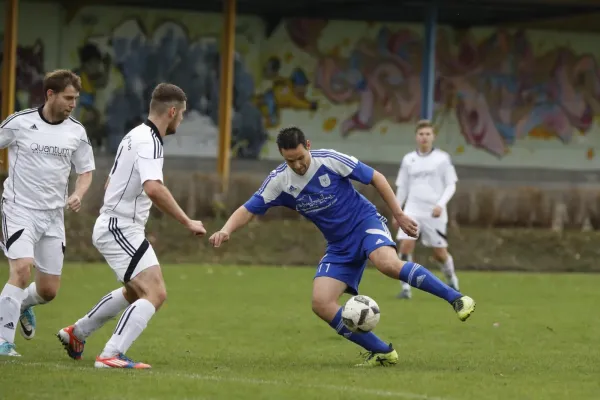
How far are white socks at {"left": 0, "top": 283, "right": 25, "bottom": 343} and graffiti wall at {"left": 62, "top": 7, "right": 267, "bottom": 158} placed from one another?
71.6 feet

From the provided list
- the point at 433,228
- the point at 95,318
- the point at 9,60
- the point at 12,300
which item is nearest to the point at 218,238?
the point at 95,318

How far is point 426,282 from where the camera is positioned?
31.7 feet

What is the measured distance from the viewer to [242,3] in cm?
3030

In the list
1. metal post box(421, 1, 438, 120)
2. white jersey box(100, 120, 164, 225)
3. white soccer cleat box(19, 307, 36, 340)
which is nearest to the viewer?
white jersey box(100, 120, 164, 225)

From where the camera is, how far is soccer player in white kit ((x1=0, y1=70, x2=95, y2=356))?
992 centimetres

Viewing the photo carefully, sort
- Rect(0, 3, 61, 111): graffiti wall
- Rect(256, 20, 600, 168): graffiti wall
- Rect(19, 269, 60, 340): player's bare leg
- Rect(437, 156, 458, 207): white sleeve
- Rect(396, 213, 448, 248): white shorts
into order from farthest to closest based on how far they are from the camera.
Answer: Rect(256, 20, 600, 168): graffiti wall
Rect(0, 3, 61, 111): graffiti wall
Rect(396, 213, 448, 248): white shorts
Rect(437, 156, 458, 207): white sleeve
Rect(19, 269, 60, 340): player's bare leg

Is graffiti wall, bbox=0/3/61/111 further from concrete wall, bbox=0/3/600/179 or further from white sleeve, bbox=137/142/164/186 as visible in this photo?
white sleeve, bbox=137/142/164/186

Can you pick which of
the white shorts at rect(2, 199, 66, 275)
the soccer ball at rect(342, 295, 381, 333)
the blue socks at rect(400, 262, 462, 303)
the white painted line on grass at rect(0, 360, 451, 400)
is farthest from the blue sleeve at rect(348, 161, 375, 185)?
the white shorts at rect(2, 199, 66, 275)

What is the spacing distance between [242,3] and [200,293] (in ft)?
46.8

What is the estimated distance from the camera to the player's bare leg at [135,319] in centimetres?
917

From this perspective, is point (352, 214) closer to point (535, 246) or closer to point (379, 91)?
point (535, 246)

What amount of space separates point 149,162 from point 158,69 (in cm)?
2329

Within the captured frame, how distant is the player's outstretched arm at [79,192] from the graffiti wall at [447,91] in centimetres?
2240

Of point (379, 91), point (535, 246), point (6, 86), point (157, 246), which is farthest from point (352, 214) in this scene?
point (379, 91)
